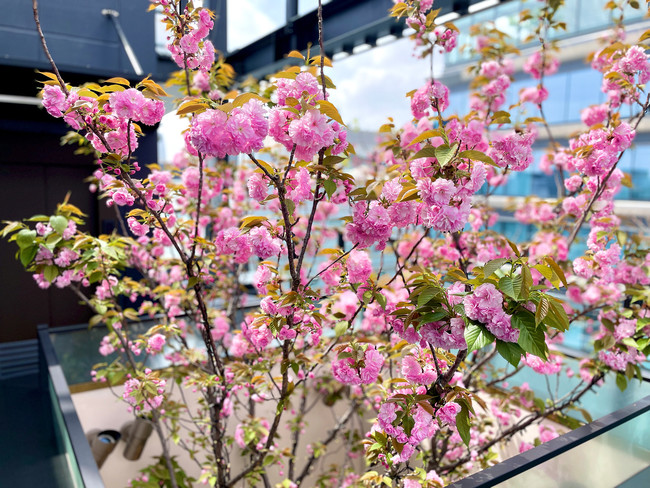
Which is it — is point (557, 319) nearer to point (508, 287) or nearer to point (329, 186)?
point (508, 287)

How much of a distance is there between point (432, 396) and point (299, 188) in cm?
70

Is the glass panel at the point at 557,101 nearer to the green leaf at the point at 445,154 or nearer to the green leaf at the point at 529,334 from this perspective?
the green leaf at the point at 445,154

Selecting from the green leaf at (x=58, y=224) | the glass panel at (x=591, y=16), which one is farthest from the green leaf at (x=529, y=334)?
the glass panel at (x=591, y=16)

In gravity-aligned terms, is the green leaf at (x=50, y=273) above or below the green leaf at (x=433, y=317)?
above

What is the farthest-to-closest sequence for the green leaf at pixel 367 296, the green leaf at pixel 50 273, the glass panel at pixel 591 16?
the glass panel at pixel 591 16
the green leaf at pixel 50 273
the green leaf at pixel 367 296

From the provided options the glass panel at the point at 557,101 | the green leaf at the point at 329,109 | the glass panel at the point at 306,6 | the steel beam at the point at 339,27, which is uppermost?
the glass panel at the point at 557,101

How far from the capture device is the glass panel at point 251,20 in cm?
364

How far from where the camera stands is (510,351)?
3.35 feet

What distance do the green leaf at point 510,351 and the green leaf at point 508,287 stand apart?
0.43 feet

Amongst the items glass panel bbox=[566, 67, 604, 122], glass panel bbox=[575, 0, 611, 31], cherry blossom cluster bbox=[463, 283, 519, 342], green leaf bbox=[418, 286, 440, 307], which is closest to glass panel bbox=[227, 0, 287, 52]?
green leaf bbox=[418, 286, 440, 307]

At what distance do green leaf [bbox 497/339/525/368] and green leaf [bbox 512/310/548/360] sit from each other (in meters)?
0.04

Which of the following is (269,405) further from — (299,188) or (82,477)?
(299,188)

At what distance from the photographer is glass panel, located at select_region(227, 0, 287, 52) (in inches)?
143

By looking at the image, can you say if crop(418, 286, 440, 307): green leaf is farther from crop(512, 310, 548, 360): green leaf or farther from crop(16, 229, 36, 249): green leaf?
crop(16, 229, 36, 249): green leaf
